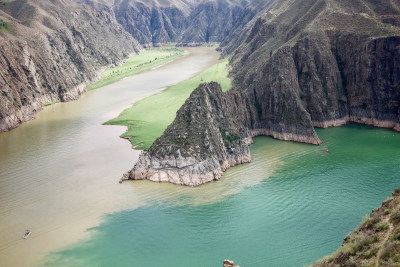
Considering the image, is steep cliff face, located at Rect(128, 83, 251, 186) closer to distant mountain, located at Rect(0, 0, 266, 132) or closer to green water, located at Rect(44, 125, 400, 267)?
green water, located at Rect(44, 125, 400, 267)

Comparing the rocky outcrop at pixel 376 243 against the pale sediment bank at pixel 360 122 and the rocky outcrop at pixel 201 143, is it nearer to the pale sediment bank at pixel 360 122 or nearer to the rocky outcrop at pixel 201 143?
the rocky outcrop at pixel 201 143

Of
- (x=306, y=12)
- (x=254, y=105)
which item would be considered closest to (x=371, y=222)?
(x=254, y=105)

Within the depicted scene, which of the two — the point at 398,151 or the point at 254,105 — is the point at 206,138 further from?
the point at 398,151

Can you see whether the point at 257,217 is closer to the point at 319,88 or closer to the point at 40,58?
the point at 319,88

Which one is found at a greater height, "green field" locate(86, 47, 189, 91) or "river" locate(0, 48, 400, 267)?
"green field" locate(86, 47, 189, 91)

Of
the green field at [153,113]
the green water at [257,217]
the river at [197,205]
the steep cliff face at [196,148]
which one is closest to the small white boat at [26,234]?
the river at [197,205]

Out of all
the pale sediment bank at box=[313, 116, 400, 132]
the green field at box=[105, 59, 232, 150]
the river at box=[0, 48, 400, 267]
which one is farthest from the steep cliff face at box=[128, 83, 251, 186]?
the pale sediment bank at box=[313, 116, 400, 132]
